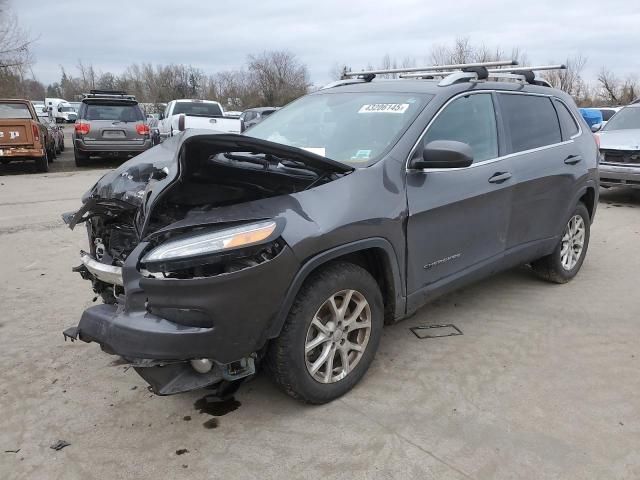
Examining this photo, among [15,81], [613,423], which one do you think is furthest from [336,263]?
[15,81]

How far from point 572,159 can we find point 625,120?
675cm

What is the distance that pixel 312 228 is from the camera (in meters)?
2.64

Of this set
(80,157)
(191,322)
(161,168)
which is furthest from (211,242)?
(80,157)

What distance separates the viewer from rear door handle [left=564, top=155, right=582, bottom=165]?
4.60m

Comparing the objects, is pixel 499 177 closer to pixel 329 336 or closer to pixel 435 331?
pixel 435 331

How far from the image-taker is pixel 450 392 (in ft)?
10.2

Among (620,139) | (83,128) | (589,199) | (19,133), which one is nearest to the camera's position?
(589,199)

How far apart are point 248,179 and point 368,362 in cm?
131

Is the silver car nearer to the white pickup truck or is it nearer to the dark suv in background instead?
the white pickup truck

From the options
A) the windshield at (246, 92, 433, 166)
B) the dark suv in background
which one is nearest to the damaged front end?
the windshield at (246, 92, 433, 166)

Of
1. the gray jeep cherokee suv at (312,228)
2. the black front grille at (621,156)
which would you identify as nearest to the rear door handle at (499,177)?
the gray jeep cherokee suv at (312,228)

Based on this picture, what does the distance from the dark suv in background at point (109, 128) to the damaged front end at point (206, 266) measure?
12.2 m

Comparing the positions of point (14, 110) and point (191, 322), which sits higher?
point (14, 110)

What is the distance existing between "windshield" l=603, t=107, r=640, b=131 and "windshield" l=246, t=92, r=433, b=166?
26.8ft
